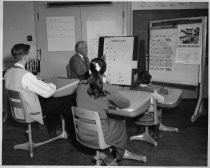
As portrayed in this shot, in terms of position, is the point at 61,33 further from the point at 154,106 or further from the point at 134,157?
the point at 134,157

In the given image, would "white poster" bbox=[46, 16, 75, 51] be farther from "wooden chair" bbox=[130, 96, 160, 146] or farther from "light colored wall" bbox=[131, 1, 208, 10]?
"wooden chair" bbox=[130, 96, 160, 146]

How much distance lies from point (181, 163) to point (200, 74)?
1330mm

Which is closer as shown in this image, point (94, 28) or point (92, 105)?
point (92, 105)

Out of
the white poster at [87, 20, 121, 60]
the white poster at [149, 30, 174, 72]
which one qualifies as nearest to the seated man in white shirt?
the white poster at [149, 30, 174, 72]

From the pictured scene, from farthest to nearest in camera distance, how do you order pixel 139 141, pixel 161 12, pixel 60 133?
pixel 161 12
pixel 60 133
pixel 139 141

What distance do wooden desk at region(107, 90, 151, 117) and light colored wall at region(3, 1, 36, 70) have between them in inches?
100.0

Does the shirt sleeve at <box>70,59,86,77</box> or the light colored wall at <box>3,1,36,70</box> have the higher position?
the light colored wall at <box>3,1,36,70</box>

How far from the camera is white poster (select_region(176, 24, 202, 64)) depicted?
3.36 meters

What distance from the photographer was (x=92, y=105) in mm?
2188

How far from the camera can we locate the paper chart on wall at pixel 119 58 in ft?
10.2

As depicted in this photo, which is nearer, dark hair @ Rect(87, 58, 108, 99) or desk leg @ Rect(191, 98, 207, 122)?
dark hair @ Rect(87, 58, 108, 99)

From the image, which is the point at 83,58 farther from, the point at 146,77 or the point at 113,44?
the point at 146,77

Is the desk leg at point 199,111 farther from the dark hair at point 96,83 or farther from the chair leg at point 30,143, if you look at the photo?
the dark hair at point 96,83

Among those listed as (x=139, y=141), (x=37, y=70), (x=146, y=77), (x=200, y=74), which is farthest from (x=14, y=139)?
(x=200, y=74)
